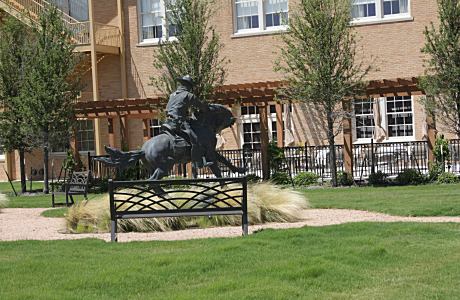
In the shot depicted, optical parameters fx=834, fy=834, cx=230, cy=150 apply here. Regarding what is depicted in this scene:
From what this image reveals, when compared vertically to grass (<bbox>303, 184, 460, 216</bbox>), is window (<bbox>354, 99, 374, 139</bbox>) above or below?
above

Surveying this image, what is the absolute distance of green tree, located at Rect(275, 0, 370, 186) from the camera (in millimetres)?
23406

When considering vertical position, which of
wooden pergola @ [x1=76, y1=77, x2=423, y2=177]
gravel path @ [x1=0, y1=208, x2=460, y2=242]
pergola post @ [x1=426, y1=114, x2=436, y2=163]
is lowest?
gravel path @ [x1=0, y1=208, x2=460, y2=242]

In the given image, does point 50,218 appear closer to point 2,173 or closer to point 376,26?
point 376,26

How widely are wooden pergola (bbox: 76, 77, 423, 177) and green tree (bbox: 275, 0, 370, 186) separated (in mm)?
689

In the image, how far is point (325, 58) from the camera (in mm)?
23406

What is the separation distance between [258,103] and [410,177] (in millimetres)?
5991

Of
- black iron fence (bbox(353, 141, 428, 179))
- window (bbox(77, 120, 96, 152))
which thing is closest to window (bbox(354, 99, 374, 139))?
black iron fence (bbox(353, 141, 428, 179))

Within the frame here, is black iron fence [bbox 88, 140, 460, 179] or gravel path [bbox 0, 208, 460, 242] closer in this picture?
gravel path [bbox 0, 208, 460, 242]

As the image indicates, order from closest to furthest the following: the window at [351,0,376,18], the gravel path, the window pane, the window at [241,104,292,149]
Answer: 1. the gravel path
2. the window at [351,0,376,18]
3. the window pane
4. the window at [241,104,292,149]

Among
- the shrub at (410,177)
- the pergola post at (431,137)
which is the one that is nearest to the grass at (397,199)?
the shrub at (410,177)

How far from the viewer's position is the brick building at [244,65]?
30.1 m

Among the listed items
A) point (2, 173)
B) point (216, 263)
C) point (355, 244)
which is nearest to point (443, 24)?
point (355, 244)

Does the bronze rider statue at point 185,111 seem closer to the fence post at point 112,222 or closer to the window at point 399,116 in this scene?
the fence post at point 112,222

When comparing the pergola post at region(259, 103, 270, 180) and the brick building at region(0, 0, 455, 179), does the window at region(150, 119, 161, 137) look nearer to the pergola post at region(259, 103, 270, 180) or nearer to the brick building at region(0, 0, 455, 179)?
the brick building at region(0, 0, 455, 179)
